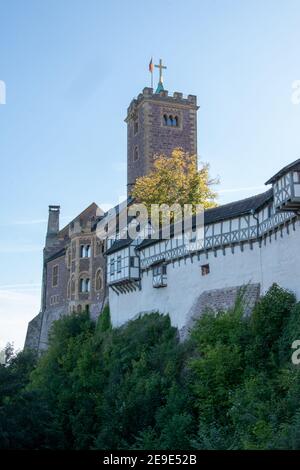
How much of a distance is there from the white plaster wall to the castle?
0.15 feet

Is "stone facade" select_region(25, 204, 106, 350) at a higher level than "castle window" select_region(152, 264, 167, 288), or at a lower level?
higher

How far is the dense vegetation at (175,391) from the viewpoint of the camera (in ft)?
77.5

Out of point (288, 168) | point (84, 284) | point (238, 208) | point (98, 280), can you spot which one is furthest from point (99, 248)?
point (288, 168)

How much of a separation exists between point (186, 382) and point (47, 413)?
22.8 feet

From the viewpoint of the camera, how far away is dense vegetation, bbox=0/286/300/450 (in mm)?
23625

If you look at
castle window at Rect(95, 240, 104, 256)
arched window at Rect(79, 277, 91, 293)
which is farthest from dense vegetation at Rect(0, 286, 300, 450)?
castle window at Rect(95, 240, 104, 256)

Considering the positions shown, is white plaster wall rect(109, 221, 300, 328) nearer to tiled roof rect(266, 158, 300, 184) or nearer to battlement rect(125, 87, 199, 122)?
tiled roof rect(266, 158, 300, 184)

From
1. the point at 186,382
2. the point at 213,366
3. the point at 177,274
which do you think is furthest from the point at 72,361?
the point at 213,366

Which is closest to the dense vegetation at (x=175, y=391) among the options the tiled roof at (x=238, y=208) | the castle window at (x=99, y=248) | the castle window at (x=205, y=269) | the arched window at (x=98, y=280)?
the castle window at (x=205, y=269)

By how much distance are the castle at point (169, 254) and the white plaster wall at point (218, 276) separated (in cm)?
5

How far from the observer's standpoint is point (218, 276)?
3256cm

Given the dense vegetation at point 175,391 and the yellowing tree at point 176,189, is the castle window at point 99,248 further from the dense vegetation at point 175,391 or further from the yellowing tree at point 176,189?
the dense vegetation at point 175,391

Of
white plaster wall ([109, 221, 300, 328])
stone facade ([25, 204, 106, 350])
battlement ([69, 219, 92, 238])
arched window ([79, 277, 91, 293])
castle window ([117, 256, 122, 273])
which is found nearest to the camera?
white plaster wall ([109, 221, 300, 328])

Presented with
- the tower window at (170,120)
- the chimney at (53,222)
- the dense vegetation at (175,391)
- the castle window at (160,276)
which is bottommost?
the dense vegetation at (175,391)
